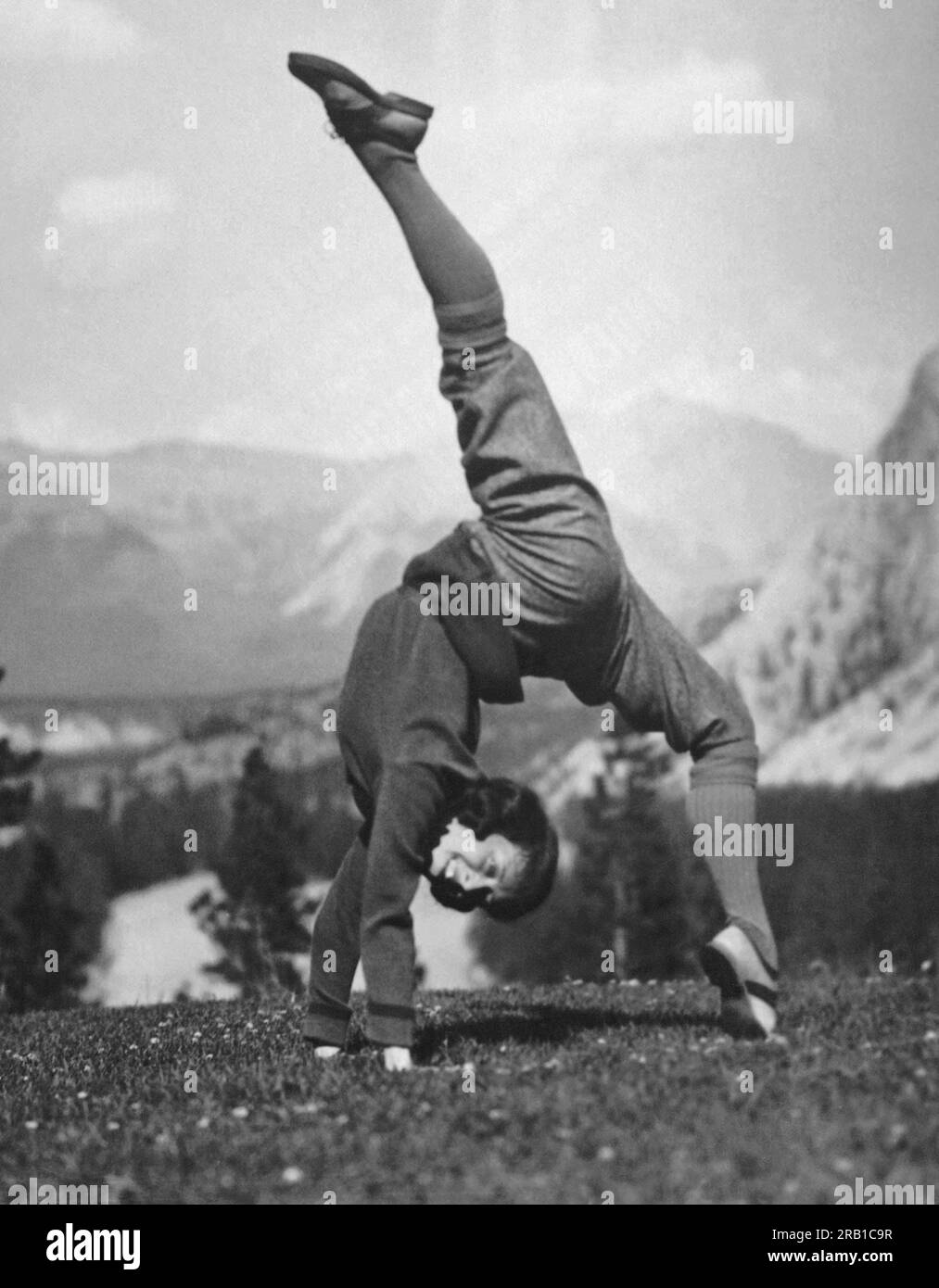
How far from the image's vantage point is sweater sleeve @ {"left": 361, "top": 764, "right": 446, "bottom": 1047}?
25.2ft

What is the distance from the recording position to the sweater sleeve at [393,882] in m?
7.67

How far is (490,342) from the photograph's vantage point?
7980 mm

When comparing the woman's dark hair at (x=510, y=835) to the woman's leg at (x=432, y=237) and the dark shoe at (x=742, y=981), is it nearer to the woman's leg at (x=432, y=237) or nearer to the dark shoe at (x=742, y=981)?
the dark shoe at (x=742, y=981)

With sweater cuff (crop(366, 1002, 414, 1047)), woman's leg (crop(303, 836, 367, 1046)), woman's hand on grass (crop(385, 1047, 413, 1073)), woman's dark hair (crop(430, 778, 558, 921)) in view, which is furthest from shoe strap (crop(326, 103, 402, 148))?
woman's hand on grass (crop(385, 1047, 413, 1073))

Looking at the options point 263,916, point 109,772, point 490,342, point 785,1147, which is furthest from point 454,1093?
point 109,772

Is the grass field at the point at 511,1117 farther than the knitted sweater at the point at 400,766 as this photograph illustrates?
No

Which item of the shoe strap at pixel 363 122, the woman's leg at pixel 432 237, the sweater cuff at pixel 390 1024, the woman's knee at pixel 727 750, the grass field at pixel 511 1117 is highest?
the shoe strap at pixel 363 122

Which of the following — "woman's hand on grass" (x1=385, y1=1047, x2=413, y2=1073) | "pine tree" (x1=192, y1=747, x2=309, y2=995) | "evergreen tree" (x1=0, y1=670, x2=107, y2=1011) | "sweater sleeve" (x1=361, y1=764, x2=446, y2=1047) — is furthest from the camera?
"pine tree" (x1=192, y1=747, x2=309, y2=995)

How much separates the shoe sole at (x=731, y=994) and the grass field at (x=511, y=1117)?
13 centimetres

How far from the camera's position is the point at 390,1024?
767 centimetres

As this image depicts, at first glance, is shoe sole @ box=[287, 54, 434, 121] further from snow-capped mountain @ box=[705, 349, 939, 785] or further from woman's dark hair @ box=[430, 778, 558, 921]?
snow-capped mountain @ box=[705, 349, 939, 785]

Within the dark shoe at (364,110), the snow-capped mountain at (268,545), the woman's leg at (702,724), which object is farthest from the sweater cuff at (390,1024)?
the snow-capped mountain at (268,545)

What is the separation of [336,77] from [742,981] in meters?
4.39

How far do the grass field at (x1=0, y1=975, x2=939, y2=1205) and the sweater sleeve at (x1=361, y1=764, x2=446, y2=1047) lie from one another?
0.27m
